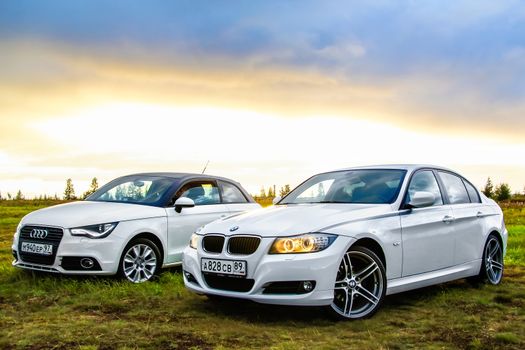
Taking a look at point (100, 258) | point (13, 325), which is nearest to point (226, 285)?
point (13, 325)

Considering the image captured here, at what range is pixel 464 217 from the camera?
8617 mm

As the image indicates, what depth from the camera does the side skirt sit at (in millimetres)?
7188

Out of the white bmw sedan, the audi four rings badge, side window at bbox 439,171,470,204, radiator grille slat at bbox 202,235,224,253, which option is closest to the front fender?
the white bmw sedan

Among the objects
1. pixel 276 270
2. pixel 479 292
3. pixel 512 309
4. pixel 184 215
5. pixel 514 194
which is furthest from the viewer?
pixel 514 194

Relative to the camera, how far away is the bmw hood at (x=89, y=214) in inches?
356

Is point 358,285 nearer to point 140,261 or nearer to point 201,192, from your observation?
point 140,261

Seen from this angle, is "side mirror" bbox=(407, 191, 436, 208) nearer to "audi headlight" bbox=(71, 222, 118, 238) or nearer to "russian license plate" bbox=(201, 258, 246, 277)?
"russian license plate" bbox=(201, 258, 246, 277)

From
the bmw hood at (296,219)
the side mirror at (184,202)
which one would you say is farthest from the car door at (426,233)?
the side mirror at (184,202)

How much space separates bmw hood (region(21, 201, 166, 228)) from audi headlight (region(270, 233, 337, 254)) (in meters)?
3.57

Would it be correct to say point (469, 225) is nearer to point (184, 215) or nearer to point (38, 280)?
point (184, 215)

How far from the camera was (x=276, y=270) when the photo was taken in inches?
249

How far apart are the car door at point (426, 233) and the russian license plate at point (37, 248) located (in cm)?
497

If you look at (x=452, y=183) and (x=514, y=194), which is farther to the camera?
(x=514, y=194)

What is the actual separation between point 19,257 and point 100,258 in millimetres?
1457
